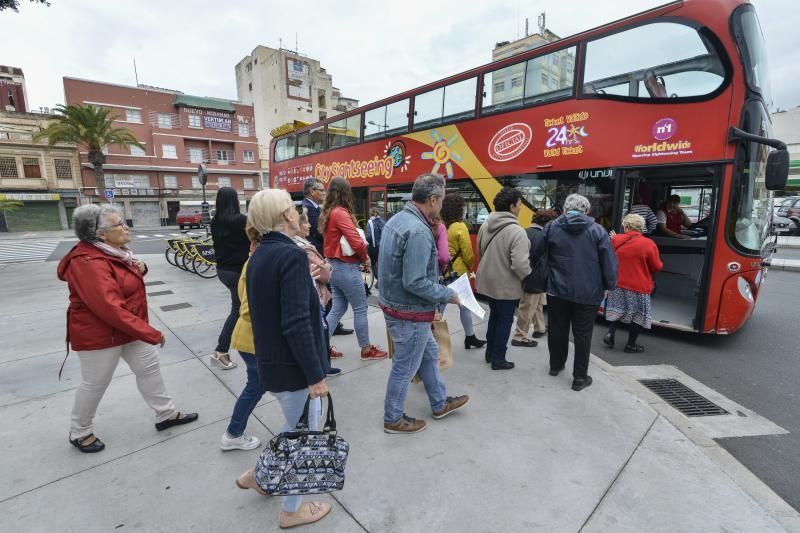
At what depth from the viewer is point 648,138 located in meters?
4.79

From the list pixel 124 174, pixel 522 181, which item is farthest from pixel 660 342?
pixel 124 174

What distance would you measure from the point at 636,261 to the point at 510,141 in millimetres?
2762

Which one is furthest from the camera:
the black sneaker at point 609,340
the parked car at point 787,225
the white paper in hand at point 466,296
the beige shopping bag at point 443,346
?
the parked car at point 787,225

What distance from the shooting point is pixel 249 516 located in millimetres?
2088

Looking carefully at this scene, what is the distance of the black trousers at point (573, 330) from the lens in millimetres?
3516

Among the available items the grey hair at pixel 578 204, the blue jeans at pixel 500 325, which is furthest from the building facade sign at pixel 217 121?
the grey hair at pixel 578 204

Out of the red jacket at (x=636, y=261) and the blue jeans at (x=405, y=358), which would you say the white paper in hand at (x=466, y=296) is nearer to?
the blue jeans at (x=405, y=358)

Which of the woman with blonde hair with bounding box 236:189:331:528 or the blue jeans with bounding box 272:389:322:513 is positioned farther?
the blue jeans with bounding box 272:389:322:513

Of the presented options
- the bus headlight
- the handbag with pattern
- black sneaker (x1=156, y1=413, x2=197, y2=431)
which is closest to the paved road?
the bus headlight

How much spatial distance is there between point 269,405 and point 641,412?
3100 millimetres

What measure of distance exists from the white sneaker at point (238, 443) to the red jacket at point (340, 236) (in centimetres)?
183

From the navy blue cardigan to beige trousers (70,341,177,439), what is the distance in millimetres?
1439

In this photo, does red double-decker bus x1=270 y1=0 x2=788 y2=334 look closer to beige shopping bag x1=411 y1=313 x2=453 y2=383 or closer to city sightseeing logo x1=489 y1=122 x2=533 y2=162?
city sightseeing logo x1=489 y1=122 x2=533 y2=162

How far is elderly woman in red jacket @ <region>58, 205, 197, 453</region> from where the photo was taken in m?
2.39
